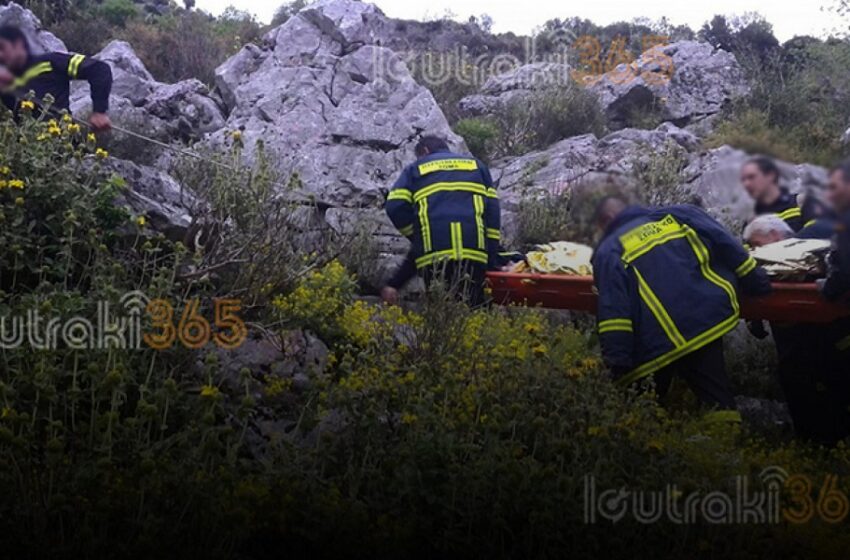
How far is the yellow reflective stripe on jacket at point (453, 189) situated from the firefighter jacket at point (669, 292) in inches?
88.5

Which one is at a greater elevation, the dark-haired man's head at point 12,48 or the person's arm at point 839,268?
the dark-haired man's head at point 12,48

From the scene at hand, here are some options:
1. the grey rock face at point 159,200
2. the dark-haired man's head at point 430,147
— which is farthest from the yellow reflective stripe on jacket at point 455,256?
the grey rock face at point 159,200

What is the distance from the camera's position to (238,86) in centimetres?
1090

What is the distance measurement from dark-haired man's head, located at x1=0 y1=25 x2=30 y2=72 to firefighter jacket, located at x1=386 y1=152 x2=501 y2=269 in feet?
8.99

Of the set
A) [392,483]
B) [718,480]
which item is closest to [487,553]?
[392,483]

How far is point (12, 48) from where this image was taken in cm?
431

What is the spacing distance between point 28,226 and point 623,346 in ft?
8.97

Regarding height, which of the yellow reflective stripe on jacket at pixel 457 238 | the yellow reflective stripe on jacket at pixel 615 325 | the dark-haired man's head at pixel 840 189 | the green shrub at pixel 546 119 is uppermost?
the green shrub at pixel 546 119

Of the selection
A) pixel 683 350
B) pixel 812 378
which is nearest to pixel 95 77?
pixel 683 350

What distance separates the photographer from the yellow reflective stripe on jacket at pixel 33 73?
15.9 feet

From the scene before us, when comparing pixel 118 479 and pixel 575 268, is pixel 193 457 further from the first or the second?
pixel 575 268

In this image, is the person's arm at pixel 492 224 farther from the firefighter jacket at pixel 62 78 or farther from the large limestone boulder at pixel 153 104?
the large limestone boulder at pixel 153 104

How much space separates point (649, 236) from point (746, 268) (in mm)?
766

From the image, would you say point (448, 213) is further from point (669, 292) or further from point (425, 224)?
point (669, 292)
